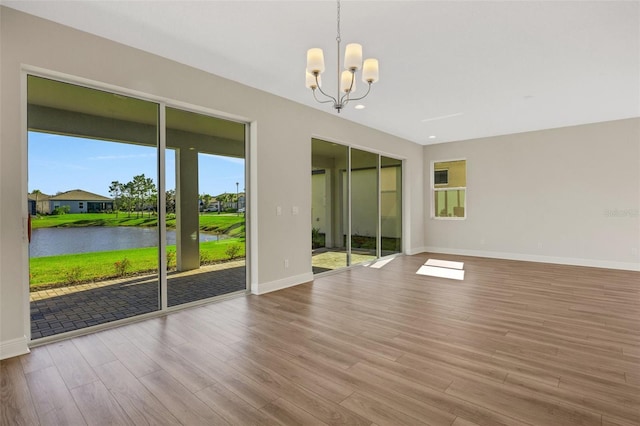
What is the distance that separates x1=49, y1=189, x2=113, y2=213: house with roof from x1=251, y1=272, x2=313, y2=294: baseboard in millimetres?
2040

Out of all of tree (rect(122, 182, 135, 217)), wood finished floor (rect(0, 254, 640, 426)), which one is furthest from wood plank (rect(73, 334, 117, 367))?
tree (rect(122, 182, 135, 217))

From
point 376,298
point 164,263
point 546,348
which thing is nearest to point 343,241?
point 376,298

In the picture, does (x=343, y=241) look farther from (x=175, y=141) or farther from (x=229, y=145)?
(x=175, y=141)

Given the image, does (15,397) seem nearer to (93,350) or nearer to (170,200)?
(93,350)

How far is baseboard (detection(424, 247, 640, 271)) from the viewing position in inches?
239

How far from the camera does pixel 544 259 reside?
22.5 feet

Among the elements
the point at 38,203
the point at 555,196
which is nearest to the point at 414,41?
the point at 38,203

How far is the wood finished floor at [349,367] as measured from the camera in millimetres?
1879

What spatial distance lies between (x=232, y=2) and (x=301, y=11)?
0.56m

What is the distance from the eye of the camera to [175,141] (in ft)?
12.4

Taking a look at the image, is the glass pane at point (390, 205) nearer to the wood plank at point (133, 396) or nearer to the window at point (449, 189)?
the window at point (449, 189)

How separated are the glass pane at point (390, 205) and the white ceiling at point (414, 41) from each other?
2678 millimetres

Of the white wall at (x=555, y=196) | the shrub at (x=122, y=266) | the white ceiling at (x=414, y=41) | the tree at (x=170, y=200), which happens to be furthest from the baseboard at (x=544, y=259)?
the shrub at (x=122, y=266)

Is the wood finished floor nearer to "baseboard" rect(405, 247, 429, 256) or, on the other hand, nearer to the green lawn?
the green lawn
